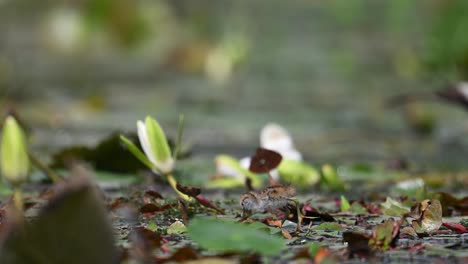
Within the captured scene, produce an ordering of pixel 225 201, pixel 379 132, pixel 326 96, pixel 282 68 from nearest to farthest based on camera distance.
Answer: pixel 225 201 → pixel 379 132 → pixel 326 96 → pixel 282 68

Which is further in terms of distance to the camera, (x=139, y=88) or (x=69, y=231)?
(x=139, y=88)

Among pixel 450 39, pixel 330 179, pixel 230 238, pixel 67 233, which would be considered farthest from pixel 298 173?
pixel 450 39

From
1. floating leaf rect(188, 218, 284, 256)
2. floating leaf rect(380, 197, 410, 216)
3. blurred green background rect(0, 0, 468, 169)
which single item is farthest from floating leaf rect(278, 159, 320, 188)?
floating leaf rect(188, 218, 284, 256)

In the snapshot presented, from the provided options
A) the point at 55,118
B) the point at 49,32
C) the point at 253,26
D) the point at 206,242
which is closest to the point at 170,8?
the point at 253,26

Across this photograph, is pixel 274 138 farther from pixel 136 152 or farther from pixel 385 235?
pixel 385 235

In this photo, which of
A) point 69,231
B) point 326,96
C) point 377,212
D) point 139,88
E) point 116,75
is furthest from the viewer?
point 116,75

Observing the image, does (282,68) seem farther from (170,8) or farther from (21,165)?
(21,165)

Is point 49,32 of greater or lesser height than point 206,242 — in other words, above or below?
above
